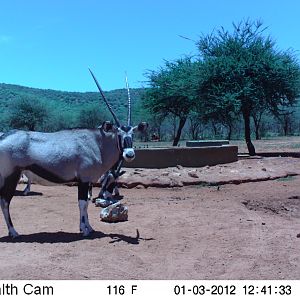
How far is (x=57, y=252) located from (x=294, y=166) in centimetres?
1153

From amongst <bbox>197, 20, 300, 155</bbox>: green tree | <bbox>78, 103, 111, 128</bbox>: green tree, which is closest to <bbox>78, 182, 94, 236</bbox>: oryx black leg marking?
<bbox>197, 20, 300, 155</bbox>: green tree

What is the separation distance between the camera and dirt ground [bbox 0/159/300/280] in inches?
240

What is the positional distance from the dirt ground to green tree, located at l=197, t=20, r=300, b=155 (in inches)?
477

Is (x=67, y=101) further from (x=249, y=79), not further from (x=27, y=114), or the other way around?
(x=249, y=79)

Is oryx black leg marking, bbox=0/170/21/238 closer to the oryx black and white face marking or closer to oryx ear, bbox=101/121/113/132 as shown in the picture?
→ oryx ear, bbox=101/121/113/132

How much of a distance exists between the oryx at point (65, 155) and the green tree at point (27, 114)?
1650 inches

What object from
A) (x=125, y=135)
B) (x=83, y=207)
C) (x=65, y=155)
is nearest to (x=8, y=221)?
(x=83, y=207)

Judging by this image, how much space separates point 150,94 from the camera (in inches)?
1286

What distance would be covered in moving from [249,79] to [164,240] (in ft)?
58.0

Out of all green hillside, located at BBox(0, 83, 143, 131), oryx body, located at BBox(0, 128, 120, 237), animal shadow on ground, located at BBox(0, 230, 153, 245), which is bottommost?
animal shadow on ground, located at BBox(0, 230, 153, 245)

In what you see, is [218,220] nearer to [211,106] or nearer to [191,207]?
[191,207]

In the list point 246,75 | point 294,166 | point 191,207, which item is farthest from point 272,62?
point 191,207

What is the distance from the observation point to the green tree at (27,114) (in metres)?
49.4

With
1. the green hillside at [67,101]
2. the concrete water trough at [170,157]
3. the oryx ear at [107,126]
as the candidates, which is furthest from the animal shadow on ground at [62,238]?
the green hillside at [67,101]
